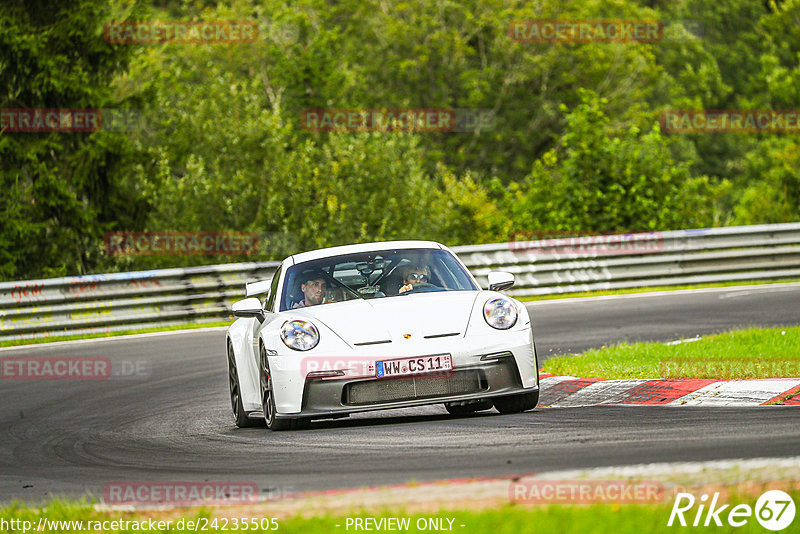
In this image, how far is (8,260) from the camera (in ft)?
79.0

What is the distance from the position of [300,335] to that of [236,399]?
5.26 feet

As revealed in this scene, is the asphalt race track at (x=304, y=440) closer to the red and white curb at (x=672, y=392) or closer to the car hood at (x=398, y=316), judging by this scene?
the red and white curb at (x=672, y=392)

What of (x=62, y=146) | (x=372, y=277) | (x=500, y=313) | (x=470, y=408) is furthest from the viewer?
(x=62, y=146)

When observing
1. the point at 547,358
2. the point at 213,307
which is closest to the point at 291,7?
the point at 213,307

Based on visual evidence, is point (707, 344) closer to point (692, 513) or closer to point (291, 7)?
point (692, 513)

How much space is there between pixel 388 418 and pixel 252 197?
1830 cm

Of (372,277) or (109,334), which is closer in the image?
(372,277)

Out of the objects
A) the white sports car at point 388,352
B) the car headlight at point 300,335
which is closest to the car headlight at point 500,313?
the white sports car at point 388,352

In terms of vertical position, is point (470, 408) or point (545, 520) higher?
point (545, 520)

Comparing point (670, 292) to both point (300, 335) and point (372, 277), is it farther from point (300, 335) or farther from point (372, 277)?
point (300, 335)

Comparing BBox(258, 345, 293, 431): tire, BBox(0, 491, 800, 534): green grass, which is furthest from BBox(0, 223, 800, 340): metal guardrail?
BBox(0, 491, 800, 534): green grass

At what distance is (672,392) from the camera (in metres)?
9.00

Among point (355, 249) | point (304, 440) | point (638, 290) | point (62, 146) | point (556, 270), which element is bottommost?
point (638, 290)

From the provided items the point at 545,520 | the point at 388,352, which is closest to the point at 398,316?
the point at 388,352
